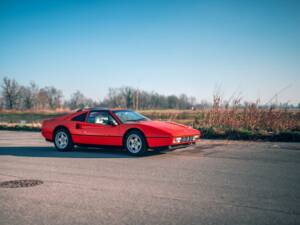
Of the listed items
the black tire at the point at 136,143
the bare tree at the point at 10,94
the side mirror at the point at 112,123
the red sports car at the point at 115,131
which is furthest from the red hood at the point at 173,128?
the bare tree at the point at 10,94

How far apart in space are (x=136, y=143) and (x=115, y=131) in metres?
0.79

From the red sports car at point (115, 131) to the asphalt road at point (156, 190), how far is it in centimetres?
47

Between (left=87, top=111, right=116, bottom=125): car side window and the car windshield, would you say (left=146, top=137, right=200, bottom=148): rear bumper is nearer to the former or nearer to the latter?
the car windshield

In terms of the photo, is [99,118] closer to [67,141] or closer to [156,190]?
[67,141]

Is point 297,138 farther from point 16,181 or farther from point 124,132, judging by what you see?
point 16,181

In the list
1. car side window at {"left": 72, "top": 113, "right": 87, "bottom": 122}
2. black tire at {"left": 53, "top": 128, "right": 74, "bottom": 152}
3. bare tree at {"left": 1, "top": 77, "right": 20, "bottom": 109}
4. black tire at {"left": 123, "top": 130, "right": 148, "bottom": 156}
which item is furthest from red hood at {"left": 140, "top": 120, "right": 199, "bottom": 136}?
bare tree at {"left": 1, "top": 77, "right": 20, "bottom": 109}

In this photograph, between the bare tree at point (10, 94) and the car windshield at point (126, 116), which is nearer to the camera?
the car windshield at point (126, 116)

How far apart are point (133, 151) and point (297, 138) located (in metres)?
6.56

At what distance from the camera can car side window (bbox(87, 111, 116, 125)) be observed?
9.68m

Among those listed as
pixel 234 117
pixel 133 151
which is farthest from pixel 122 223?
pixel 234 117

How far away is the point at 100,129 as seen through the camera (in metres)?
9.67

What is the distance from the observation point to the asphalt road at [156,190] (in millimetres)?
3900

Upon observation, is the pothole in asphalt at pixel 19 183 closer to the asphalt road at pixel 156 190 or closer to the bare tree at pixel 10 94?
the asphalt road at pixel 156 190

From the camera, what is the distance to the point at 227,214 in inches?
155
